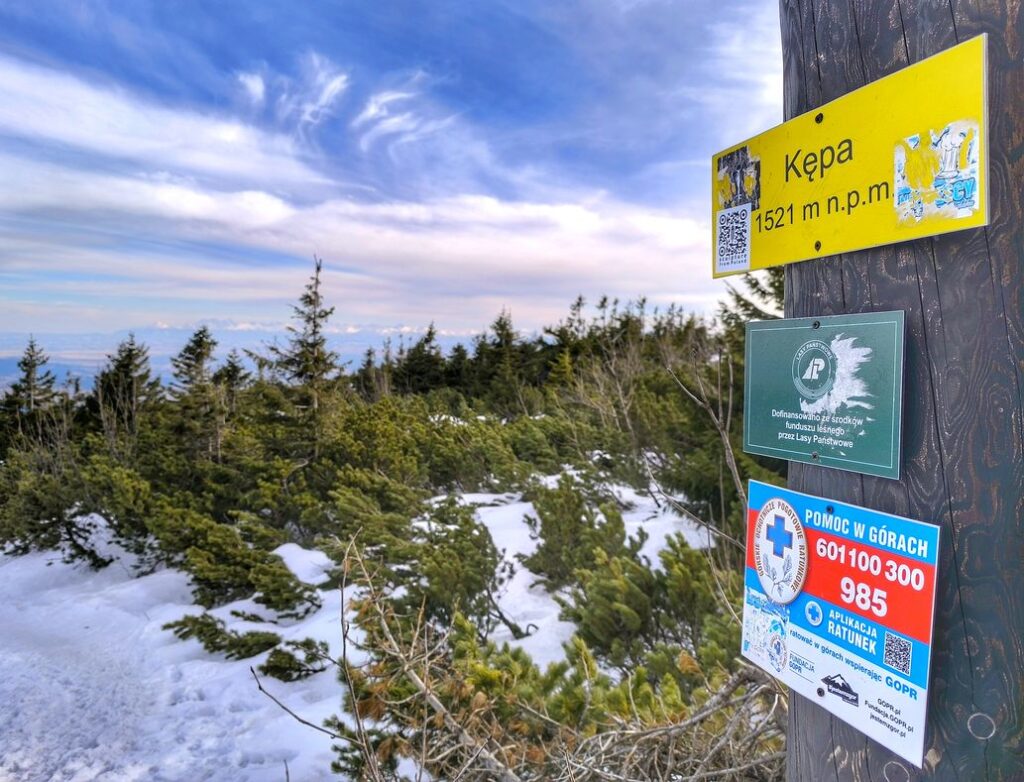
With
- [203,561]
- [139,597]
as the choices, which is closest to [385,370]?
[139,597]

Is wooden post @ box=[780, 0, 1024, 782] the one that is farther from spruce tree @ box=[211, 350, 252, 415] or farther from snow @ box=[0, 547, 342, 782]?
spruce tree @ box=[211, 350, 252, 415]

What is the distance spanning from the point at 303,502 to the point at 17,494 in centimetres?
883

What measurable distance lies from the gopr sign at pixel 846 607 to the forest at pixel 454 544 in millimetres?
393

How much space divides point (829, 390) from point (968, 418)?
0.21 metres

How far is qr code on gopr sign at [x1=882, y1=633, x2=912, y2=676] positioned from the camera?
0.99m

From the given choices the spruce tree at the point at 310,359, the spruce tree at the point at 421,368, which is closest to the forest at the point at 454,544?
the spruce tree at the point at 310,359

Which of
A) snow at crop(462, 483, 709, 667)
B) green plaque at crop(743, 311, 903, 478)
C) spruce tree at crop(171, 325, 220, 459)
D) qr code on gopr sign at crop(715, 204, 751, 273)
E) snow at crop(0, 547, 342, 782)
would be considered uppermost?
qr code on gopr sign at crop(715, 204, 751, 273)

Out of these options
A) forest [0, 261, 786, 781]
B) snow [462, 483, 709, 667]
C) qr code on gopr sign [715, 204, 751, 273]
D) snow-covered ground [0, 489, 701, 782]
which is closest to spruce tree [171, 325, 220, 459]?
forest [0, 261, 786, 781]

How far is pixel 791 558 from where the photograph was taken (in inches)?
47.1

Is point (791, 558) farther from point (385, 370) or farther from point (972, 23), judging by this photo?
point (385, 370)

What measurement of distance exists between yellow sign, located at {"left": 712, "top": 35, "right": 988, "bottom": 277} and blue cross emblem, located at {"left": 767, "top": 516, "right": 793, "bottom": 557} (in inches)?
20.6

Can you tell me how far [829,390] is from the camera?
3.67 ft

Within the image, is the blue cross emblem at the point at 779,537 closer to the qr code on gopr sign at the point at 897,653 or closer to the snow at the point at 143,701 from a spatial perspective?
the qr code on gopr sign at the point at 897,653

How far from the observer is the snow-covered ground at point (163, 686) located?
15.7ft
